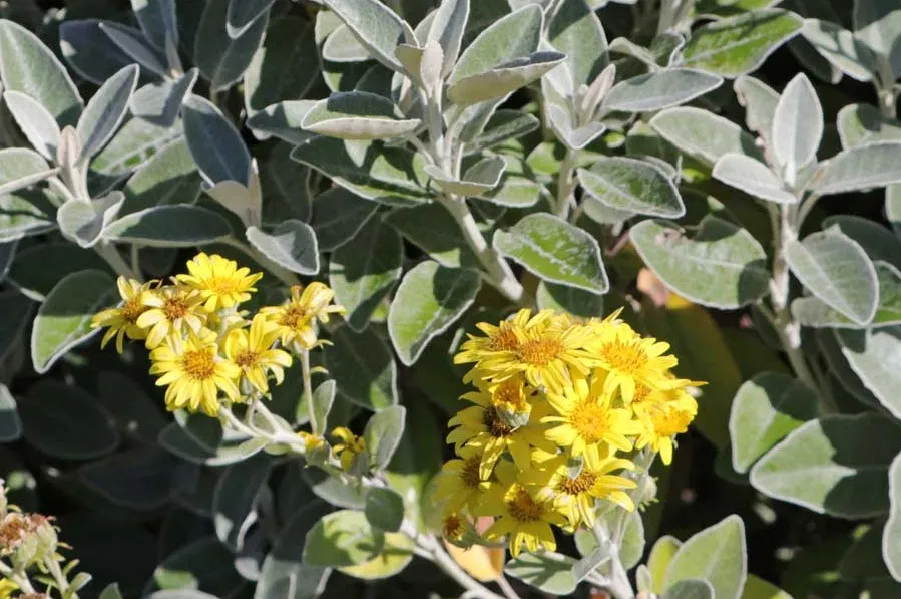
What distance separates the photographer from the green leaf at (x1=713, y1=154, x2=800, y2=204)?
4.66 ft

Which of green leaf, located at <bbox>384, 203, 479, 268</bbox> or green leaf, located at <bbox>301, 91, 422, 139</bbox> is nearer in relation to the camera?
green leaf, located at <bbox>301, 91, 422, 139</bbox>

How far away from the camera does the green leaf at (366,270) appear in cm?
147

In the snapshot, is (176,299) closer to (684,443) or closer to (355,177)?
(355,177)

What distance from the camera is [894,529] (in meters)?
1.38

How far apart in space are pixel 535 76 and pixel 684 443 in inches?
38.2

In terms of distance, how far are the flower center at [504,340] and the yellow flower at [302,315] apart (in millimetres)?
213

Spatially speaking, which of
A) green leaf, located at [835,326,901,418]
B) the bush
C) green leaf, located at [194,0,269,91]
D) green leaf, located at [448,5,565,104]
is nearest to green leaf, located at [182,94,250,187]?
the bush

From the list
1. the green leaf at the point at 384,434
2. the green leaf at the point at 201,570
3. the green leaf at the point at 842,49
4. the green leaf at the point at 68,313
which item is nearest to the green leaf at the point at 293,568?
the green leaf at the point at 201,570

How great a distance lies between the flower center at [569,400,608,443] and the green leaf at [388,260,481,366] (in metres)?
0.35

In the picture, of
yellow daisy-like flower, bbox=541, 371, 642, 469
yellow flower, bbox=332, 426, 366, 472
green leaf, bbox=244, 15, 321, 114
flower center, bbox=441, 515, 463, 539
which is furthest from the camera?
green leaf, bbox=244, 15, 321, 114

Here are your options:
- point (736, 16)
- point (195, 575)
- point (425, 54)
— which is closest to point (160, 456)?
point (195, 575)

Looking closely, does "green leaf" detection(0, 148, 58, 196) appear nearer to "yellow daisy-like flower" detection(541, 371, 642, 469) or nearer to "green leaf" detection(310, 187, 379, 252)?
"green leaf" detection(310, 187, 379, 252)

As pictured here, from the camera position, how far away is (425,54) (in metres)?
1.19

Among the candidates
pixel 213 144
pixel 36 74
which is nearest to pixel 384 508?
pixel 213 144
